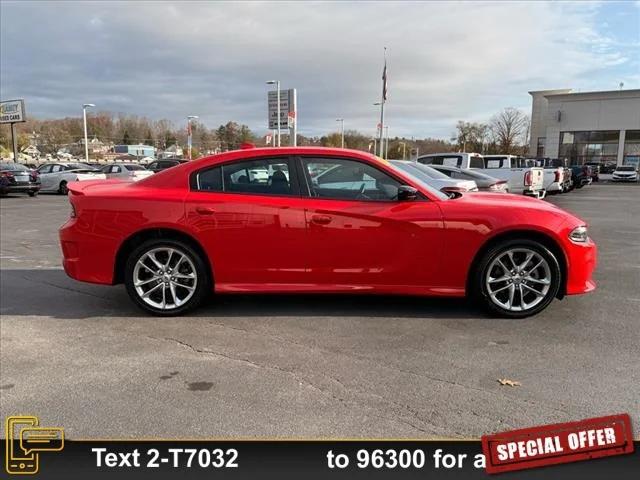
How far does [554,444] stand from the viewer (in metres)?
2.43

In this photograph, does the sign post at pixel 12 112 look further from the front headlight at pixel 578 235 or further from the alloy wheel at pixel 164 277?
the front headlight at pixel 578 235

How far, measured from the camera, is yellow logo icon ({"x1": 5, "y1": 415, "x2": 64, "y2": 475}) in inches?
95.2

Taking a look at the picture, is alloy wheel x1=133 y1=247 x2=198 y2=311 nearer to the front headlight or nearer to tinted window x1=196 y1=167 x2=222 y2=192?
tinted window x1=196 y1=167 x2=222 y2=192

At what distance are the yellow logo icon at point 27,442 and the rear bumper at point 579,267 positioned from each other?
A: 13.8ft

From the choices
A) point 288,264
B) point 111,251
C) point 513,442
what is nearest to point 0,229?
point 111,251

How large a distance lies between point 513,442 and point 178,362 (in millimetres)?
2395

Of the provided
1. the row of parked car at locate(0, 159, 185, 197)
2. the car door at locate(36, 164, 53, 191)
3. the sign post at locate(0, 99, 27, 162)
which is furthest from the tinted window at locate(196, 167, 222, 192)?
the sign post at locate(0, 99, 27, 162)

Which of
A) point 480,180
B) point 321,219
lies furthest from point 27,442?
point 480,180

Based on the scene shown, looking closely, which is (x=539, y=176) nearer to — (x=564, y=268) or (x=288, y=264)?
(x=564, y=268)

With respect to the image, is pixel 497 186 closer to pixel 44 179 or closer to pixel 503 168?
pixel 503 168

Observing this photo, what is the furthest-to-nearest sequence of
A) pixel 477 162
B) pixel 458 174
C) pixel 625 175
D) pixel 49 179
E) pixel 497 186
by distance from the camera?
pixel 625 175 < pixel 49 179 < pixel 477 162 < pixel 458 174 < pixel 497 186

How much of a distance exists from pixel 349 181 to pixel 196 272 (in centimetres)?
168

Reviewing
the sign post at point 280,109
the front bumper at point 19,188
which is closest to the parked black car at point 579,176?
the sign post at point 280,109

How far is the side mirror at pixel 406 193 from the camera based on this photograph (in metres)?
4.52
